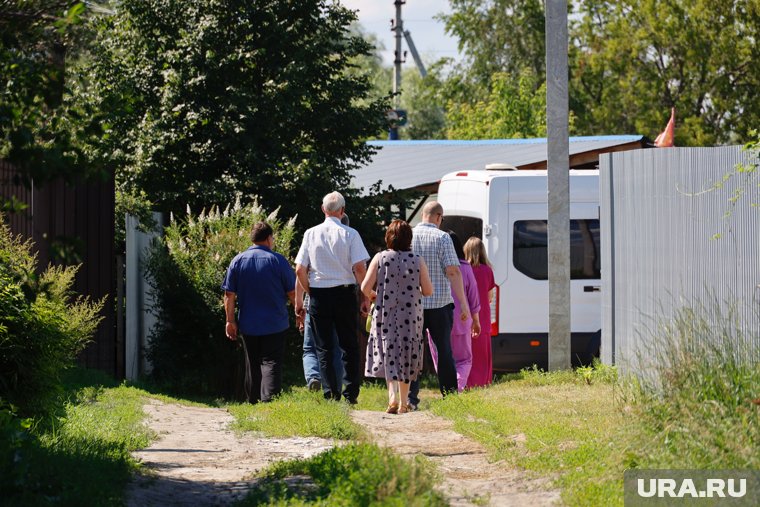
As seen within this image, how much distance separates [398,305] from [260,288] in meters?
1.43

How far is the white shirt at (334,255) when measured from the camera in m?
9.72

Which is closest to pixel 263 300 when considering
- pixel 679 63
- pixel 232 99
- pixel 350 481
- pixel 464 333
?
pixel 464 333

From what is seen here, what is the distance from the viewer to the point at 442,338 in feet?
33.1

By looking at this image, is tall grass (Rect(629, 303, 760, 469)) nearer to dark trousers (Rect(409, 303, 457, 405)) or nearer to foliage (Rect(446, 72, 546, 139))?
dark trousers (Rect(409, 303, 457, 405))

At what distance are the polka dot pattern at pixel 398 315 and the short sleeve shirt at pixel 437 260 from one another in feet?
1.68

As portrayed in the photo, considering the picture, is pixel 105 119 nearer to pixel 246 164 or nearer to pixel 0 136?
pixel 0 136

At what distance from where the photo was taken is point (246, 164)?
14641mm

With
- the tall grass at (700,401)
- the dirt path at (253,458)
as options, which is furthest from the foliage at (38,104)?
the tall grass at (700,401)

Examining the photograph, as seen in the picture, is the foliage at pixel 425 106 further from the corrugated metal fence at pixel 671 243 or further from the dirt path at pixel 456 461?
the dirt path at pixel 456 461

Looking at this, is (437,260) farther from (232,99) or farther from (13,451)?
(232,99)

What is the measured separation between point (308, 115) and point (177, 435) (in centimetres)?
726

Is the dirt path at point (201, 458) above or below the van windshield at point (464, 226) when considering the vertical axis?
below

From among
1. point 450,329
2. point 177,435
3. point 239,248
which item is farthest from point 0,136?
point 239,248

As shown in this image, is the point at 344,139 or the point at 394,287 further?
the point at 344,139
